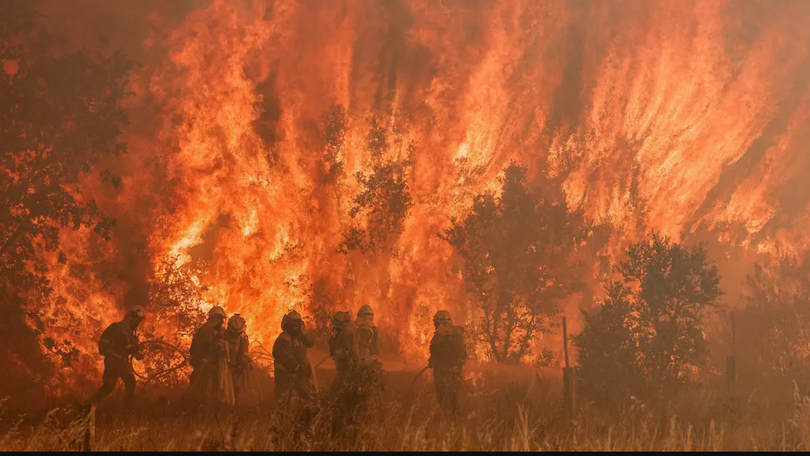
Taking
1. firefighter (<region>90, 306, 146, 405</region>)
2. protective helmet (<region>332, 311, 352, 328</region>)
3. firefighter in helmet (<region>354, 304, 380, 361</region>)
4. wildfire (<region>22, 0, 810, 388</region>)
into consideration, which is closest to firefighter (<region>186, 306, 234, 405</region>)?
firefighter (<region>90, 306, 146, 405</region>)

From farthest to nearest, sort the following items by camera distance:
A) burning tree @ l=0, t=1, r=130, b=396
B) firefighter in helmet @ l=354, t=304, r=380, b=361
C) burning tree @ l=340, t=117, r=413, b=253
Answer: burning tree @ l=340, t=117, r=413, b=253 → burning tree @ l=0, t=1, r=130, b=396 → firefighter in helmet @ l=354, t=304, r=380, b=361

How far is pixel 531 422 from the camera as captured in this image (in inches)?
366

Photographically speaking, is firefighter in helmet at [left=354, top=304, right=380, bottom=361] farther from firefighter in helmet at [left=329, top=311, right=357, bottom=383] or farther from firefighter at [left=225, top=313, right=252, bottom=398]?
firefighter at [left=225, top=313, right=252, bottom=398]

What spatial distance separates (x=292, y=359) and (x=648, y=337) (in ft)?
33.0

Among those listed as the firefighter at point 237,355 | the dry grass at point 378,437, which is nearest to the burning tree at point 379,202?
the firefighter at point 237,355

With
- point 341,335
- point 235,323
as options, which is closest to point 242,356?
point 235,323

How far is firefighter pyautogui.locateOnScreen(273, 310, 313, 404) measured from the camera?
12.6m

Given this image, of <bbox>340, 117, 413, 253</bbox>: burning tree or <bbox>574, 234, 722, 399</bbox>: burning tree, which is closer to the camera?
<bbox>574, 234, 722, 399</bbox>: burning tree

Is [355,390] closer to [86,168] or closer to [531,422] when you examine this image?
[531,422]

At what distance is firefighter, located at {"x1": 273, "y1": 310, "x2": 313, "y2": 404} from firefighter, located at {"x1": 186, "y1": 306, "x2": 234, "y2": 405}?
5.37ft

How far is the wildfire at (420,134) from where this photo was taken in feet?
83.4

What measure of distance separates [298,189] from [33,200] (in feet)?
36.2

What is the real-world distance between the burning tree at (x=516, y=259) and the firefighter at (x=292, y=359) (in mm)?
14294

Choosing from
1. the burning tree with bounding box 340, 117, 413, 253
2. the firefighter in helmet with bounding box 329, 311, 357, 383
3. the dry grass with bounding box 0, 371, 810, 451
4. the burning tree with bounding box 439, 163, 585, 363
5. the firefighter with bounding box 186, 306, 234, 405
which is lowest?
the dry grass with bounding box 0, 371, 810, 451
